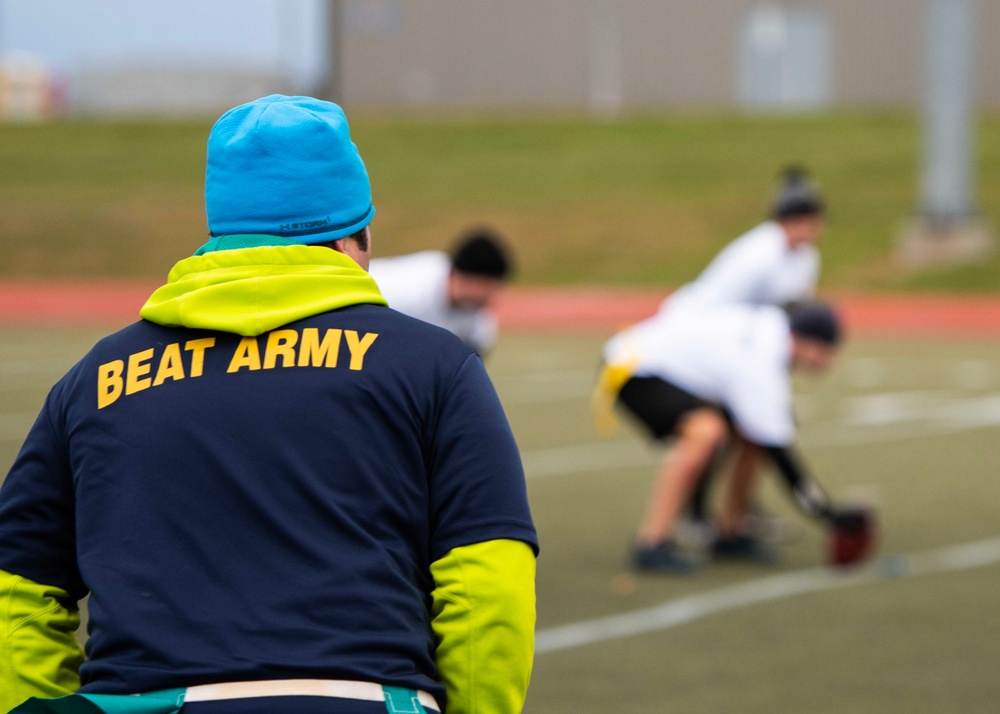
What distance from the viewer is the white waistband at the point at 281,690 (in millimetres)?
1631

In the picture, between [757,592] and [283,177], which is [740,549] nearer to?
[757,592]

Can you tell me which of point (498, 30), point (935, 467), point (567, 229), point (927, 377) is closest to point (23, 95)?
point (498, 30)

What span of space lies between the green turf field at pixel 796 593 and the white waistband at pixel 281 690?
2947mm

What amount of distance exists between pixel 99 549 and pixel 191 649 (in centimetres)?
20

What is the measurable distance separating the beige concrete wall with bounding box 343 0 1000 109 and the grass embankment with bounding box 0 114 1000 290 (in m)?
7.36

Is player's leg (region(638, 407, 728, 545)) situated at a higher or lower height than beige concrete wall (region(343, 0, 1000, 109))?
lower

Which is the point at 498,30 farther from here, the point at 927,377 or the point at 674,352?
the point at 674,352

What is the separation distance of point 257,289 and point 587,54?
44.0m

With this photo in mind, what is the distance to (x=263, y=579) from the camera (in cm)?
168

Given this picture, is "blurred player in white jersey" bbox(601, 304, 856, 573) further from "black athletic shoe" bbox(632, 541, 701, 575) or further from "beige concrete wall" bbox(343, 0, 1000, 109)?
"beige concrete wall" bbox(343, 0, 1000, 109)

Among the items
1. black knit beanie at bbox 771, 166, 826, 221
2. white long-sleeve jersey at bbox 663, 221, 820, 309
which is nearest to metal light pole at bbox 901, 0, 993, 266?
black knit beanie at bbox 771, 166, 826, 221

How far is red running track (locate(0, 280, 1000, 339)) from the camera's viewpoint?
19.2 m

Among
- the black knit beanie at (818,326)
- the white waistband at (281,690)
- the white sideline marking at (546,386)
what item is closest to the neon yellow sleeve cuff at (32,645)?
the white waistband at (281,690)

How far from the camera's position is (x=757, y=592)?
20.1ft
